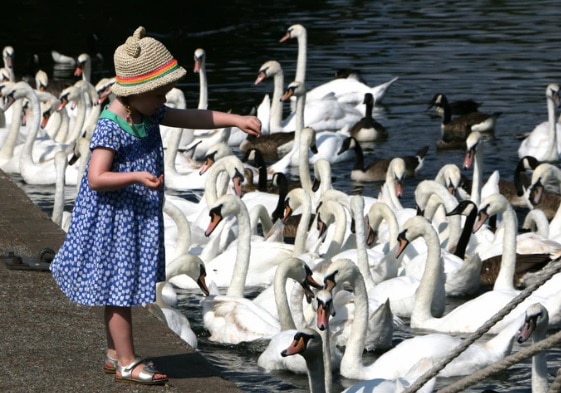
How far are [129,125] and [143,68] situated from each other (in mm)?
333

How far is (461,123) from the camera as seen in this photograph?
19.1 meters

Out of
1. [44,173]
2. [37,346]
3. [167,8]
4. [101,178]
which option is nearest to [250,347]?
[37,346]

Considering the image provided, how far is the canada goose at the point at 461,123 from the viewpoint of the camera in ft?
62.1

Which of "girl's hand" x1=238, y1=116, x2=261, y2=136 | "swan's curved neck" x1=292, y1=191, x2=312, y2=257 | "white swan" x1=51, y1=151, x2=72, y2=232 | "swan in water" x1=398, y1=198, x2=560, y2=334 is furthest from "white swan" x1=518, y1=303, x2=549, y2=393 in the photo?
"white swan" x1=51, y1=151, x2=72, y2=232

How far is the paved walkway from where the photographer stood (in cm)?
709

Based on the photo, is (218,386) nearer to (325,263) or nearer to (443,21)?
(325,263)

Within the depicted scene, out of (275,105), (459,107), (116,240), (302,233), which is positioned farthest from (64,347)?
(459,107)

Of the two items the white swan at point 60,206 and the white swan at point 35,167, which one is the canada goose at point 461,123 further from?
the white swan at point 60,206

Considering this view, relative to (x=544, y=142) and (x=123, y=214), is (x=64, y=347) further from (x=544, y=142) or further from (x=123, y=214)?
(x=544, y=142)

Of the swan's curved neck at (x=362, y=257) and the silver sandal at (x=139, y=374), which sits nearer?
the silver sandal at (x=139, y=374)

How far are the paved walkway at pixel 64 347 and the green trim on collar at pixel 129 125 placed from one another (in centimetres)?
126

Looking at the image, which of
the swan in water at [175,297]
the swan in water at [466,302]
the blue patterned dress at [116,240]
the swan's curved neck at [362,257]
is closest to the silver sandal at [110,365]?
the blue patterned dress at [116,240]

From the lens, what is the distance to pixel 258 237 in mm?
13594

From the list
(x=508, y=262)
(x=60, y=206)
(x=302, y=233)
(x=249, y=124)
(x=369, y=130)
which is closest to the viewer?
(x=249, y=124)
